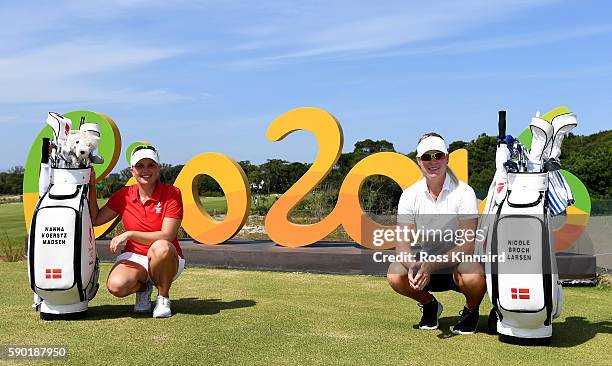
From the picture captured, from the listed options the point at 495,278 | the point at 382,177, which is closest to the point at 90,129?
the point at 495,278

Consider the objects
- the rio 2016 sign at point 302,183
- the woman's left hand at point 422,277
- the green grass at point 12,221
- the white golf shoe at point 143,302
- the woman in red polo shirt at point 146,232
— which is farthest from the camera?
the green grass at point 12,221

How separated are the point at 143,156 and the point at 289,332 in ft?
6.19

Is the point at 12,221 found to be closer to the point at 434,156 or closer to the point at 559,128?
the point at 434,156

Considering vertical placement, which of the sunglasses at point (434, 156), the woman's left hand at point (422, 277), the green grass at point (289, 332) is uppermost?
the sunglasses at point (434, 156)

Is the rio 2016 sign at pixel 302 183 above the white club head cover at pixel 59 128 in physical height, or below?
below

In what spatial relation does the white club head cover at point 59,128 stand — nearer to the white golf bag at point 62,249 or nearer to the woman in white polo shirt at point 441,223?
the white golf bag at point 62,249

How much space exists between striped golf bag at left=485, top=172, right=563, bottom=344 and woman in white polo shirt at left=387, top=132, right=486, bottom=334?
17 cm

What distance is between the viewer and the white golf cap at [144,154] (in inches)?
209

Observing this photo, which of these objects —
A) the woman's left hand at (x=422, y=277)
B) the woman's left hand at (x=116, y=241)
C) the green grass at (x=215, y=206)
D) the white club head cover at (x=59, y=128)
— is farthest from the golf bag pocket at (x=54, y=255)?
the green grass at (x=215, y=206)

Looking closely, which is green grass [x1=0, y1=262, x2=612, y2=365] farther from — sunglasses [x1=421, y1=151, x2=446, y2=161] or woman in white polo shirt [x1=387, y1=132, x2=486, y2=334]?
sunglasses [x1=421, y1=151, x2=446, y2=161]

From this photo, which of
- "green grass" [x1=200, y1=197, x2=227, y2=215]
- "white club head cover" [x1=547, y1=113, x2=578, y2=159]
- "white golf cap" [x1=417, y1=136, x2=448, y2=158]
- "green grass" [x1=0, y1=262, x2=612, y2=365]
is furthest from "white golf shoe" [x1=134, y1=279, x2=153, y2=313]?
"green grass" [x1=200, y1=197, x2=227, y2=215]

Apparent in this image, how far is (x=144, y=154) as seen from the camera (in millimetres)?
5316

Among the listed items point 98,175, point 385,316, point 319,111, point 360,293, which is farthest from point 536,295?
point 98,175

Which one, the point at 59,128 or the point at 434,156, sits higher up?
the point at 59,128
